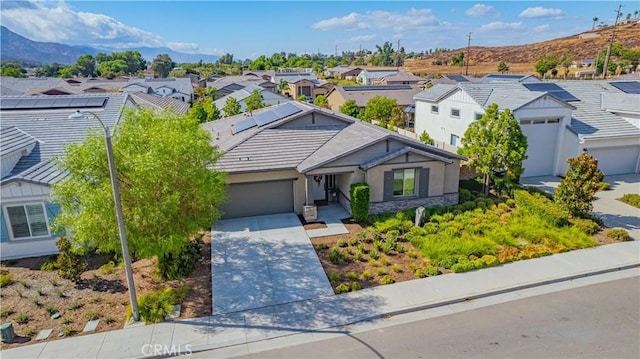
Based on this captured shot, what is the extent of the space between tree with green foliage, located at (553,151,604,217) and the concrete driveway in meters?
12.4

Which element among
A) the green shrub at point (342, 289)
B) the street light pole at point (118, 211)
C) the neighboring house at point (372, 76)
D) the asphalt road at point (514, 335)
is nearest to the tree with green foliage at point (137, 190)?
the street light pole at point (118, 211)

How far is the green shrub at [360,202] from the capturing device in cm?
1795

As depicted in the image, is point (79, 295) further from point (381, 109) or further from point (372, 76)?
point (372, 76)

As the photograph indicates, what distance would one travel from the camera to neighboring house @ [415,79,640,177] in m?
24.0

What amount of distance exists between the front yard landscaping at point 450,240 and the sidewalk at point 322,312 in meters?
0.57

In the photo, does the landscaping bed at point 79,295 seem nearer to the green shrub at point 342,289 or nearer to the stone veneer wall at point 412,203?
the green shrub at point 342,289

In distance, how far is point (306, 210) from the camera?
18281mm

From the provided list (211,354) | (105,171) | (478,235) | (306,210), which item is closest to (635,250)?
(478,235)

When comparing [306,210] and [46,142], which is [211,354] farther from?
[46,142]

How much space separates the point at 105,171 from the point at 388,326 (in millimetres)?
9363

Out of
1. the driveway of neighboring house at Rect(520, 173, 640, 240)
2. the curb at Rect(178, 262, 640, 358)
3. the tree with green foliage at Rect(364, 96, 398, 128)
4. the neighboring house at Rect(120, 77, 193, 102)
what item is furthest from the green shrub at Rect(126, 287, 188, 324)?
the neighboring house at Rect(120, 77, 193, 102)

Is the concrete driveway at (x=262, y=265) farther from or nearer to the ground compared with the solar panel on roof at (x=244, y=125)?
nearer to the ground

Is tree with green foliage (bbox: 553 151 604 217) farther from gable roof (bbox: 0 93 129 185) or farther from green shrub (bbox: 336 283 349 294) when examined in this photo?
gable roof (bbox: 0 93 129 185)

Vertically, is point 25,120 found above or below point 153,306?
above
